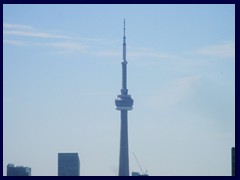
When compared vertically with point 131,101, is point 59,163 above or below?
below

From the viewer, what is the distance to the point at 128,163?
140375mm

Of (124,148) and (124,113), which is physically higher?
(124,113)

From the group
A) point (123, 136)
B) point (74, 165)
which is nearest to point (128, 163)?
point (123, 136)

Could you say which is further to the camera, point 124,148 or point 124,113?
point 124,148

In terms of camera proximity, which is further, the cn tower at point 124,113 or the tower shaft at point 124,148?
the tower shaft at point 124,148

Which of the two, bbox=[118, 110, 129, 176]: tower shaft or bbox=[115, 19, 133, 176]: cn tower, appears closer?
bbox=[115, 19, 133, 176]: cn tower
